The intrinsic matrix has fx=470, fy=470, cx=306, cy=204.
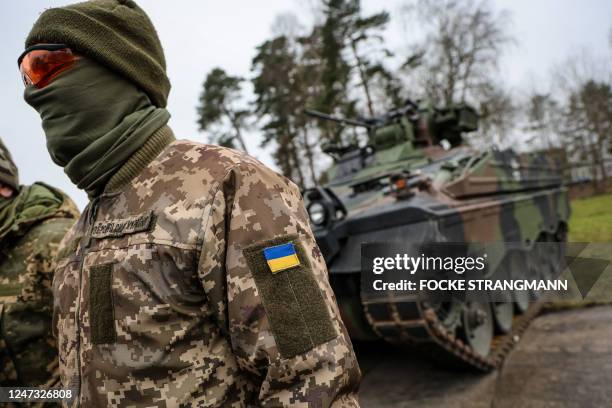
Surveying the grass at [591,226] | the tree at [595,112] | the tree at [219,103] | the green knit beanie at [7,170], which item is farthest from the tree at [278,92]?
the green knit beanie at [7,170]

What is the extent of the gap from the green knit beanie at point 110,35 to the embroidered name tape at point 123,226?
412mm

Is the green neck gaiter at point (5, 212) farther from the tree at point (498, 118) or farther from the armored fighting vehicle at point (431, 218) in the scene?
the tree at point (498, 118)

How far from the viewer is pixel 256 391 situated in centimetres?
120

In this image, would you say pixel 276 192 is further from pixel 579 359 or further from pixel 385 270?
pixel 579 359

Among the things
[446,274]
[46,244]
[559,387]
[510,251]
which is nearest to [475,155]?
[510,251]

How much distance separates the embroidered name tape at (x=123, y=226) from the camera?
1.21 m

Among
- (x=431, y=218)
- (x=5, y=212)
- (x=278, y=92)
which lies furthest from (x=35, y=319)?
(x=278, y=92)

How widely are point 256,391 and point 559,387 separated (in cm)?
333

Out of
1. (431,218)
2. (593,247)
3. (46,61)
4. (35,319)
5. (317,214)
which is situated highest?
(46,61)

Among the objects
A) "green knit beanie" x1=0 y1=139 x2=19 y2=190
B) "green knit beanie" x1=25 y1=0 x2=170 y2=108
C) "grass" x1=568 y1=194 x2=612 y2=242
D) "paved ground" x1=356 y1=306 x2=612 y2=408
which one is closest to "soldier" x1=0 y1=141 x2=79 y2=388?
"green knit beanie" x1=0 y1=139 x2=19 y2=190

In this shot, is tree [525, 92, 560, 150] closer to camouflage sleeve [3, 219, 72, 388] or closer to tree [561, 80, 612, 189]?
tree [561, 80, 612, 189]

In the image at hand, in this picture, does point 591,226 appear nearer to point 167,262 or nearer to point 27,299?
point 27,299

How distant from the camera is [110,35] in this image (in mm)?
1339

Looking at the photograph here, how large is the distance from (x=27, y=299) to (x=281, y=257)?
142 cm
